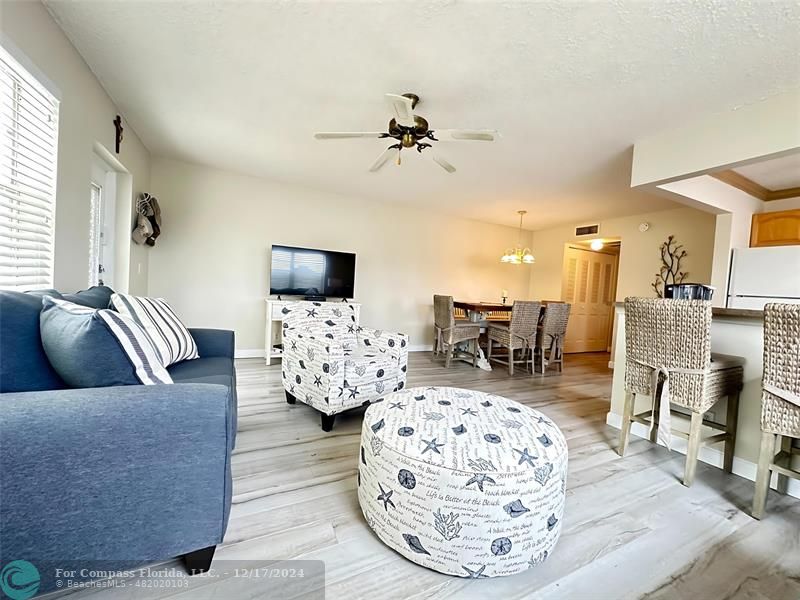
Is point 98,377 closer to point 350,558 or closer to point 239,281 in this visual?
point 350,558

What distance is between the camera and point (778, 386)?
61.7 inches

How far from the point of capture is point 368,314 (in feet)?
17.2

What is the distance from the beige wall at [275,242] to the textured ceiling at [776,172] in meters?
3.50

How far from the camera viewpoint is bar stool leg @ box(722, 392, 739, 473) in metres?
2.02

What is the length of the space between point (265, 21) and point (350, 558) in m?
2.49

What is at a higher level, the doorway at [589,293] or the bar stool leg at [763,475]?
the doorway at [589,293]

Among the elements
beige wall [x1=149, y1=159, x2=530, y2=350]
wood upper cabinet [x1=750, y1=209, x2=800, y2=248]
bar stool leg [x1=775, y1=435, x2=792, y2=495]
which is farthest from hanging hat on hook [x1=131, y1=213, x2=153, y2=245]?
wood upper cabinet [x1=750, y1=209, x2=800, y2=248]

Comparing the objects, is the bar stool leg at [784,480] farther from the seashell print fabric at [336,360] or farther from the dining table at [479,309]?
the dining table at [479,309]

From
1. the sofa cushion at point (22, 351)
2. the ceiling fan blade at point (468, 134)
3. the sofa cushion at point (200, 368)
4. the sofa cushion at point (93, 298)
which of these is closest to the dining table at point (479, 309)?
the ceiling fan blade at point (468, 134)

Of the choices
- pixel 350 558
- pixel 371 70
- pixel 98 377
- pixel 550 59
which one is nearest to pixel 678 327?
→ pixel 550 59

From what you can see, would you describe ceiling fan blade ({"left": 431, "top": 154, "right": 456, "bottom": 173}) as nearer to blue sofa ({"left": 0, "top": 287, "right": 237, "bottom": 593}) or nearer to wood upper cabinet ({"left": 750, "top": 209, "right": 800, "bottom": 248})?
blue sofa ({"left": 0, "top": 287, "right": 237, "bottom": 593})

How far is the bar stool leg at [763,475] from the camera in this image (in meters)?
1.61

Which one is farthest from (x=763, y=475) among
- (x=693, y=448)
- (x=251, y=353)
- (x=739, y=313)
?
(x=251, y=353)

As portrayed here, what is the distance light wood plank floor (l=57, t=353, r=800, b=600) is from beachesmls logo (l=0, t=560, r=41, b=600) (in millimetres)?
191
